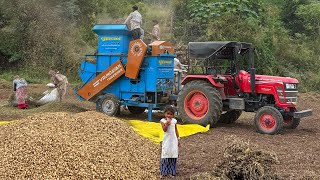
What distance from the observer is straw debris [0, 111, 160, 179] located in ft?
17.6

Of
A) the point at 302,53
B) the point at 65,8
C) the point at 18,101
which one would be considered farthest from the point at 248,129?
the point at 65,8

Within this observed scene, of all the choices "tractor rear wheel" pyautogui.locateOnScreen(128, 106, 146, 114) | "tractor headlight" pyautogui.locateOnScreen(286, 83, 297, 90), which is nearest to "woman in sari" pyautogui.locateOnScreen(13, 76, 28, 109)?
"tractor rear wheel" pyautogui.locateOnScreen(128, 106, 146, 114)

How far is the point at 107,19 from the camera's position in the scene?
23.8m

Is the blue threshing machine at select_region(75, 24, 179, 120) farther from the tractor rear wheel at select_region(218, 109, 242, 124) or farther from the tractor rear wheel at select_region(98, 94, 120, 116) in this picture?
the tractor rear wheel at select_region(218, 109, 242, 124)

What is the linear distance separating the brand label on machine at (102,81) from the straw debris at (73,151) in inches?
148

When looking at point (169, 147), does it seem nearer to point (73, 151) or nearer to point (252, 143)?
point (73, 151)

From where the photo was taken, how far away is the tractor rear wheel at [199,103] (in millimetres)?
9836

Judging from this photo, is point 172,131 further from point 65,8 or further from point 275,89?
point 65,8

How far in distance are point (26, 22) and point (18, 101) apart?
963cm

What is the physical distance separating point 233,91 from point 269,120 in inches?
51.6

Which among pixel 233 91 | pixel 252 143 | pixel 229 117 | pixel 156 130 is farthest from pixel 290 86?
pixel 252 143

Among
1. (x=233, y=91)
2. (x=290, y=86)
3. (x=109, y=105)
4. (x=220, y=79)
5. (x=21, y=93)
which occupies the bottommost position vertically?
(x=109, y=105)

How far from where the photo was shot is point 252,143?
676cm

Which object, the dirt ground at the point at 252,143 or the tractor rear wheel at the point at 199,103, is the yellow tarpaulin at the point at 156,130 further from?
the tractor rear wheel at the point at 199,103
